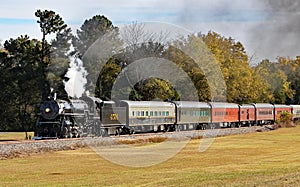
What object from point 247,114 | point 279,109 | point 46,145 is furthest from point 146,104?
point 279,109

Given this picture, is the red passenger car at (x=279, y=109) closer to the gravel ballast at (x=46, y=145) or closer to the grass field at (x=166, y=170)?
the gravel ballast at (x=46, y=145)

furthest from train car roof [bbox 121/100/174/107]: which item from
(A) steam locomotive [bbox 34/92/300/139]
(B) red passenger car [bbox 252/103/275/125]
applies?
(B) red passenger car [bbox 252/103/275/125]

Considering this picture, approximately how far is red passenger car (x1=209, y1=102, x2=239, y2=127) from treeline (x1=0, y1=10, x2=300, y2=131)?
235 inches

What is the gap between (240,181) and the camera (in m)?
21.8

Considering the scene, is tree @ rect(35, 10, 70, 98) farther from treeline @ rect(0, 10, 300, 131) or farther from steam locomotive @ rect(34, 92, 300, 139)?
steam locomotive @ rect(34, 92, 300, 139)

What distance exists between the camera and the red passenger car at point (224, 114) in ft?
221

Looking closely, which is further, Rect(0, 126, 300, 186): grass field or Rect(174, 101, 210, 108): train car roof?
Rect(174, 101, 210, 108): train car roof

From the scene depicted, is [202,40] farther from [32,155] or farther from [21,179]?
[21,179]

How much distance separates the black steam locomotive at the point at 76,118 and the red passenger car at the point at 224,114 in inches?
795

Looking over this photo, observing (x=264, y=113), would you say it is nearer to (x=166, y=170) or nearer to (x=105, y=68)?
(x=105, y=68)

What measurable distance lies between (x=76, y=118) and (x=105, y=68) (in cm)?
3354

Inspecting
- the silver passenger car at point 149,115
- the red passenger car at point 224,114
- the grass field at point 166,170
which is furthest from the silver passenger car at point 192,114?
the grass field at point 166,170

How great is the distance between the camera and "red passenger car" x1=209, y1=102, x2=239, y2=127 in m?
67.4

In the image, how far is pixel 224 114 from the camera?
228ft
